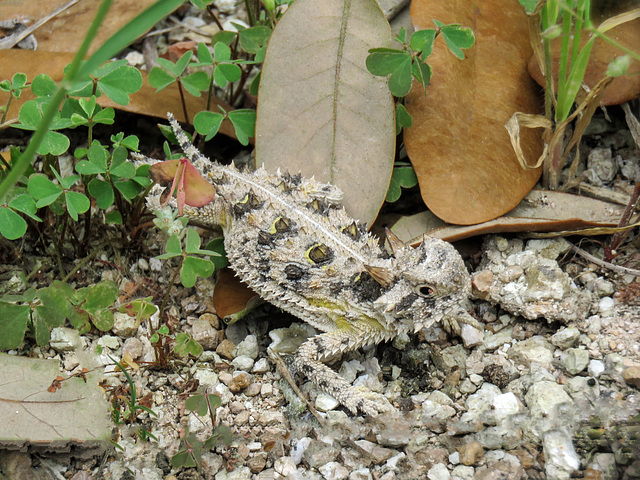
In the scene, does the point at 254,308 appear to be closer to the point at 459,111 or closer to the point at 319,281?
the point at 319,281

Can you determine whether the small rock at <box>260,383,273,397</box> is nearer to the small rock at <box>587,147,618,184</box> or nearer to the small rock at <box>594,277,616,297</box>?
the small rock at <box>594,277,616,297</box>

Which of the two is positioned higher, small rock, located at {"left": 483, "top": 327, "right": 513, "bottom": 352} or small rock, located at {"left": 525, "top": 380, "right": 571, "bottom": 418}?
small rock, located at {"left": 525, "top": 380, "right": 571, "bottom": 418}

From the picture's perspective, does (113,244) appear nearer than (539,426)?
No

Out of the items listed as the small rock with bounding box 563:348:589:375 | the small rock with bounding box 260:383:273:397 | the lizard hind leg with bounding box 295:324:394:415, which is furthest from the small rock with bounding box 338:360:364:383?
the small rock with bounding box 563:348:589:375

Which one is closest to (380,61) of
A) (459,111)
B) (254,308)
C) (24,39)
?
(459,111)

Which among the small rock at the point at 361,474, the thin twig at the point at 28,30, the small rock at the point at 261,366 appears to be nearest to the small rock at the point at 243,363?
the small rock at the point at 261,366

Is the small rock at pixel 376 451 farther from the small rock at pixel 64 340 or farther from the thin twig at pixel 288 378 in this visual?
the small rock at pixel 64 340
